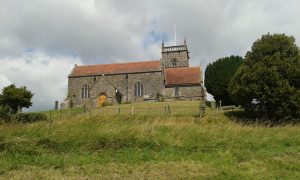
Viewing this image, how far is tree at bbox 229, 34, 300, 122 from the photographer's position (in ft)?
96.8

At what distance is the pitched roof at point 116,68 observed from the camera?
57.2m

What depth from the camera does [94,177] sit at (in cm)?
772

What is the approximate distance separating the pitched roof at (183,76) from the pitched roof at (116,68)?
2.45m

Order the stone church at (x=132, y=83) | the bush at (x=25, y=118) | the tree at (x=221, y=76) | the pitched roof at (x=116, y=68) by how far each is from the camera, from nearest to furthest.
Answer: the bush at (x=25, y=118), the tree at (x=221, y=76), the stone church at (x=132, y=83), the pitched roof at (x=116, y=68)

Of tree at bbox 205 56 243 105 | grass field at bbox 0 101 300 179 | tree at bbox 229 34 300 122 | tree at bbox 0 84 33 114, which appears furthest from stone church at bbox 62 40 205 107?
grass field at bbox 0 101 300 179

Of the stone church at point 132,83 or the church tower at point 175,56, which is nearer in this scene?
the stone church at point 132,83

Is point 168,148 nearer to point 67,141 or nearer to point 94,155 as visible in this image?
point 94,155

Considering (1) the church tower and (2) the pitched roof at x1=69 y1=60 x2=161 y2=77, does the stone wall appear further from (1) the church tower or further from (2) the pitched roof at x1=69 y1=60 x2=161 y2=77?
(1) the church tower

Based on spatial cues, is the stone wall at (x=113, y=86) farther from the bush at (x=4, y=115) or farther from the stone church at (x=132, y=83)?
the bush at (x=4, y=115)

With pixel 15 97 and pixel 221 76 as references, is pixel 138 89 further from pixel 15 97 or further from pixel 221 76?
pixel 15 97

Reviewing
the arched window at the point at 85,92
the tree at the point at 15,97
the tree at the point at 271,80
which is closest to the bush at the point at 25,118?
the tree at the point at 271,80

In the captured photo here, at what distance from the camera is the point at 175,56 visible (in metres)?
63.8

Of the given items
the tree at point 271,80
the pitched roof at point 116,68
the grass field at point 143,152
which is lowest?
the grass field at point 143,152

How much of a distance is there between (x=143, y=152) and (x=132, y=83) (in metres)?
47.0
